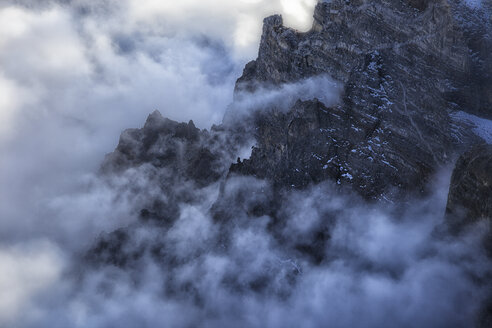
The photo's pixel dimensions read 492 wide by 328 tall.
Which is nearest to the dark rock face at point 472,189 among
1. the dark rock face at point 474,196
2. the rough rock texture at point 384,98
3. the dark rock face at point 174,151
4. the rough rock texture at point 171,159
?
the dark rock face at point 474,196

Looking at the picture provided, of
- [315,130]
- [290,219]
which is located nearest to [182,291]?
[290,219]

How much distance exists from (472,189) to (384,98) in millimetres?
36862

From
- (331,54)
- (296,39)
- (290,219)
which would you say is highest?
(296,39)

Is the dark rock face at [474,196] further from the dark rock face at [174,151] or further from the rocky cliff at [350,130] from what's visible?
the dark rock face at [174,151]

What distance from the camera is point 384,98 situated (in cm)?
9856

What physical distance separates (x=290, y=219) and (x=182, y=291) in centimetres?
3620

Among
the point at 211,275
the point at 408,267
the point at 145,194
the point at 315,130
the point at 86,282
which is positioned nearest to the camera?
the point at 408,267

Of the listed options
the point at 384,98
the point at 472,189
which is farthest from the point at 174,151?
the point at 472,189

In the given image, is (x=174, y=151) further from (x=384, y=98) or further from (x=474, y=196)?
(x=474, y=196)

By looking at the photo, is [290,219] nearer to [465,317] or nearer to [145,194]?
[465,317]

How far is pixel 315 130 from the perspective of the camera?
110 metres

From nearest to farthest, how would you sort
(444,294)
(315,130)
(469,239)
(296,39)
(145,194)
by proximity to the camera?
(469,239), (444,294), (315,130), (296,39), (145,194)

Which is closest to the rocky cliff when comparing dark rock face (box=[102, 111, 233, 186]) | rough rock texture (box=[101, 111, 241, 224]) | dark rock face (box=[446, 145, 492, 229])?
dark rock face (box=[446, 145, 492, 229])

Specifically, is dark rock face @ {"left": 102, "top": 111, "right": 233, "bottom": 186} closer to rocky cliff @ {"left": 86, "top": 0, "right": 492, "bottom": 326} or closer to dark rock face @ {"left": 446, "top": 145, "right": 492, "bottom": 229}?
rocky cliff @ {"left": 86, "top": 0, "right": 492, "bottom": 326}
